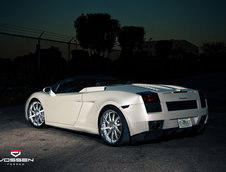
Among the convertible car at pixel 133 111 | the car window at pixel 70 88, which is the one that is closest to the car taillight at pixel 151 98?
the convertible car at pixel 133 111

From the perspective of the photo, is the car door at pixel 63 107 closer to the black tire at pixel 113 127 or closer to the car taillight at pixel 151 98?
the black tire at pixel 113 127

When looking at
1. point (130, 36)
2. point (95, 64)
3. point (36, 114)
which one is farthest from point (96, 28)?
point (36, 114)

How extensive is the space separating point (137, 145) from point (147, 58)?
27915 mm

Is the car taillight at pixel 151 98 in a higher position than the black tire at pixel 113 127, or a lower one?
higher

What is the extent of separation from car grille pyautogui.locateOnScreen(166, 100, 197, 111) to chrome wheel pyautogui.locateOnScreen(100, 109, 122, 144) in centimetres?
88

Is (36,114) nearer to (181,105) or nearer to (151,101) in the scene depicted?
(151,101)

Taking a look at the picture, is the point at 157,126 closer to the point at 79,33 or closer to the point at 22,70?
the point at 22,70

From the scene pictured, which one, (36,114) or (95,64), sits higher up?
(95,64)

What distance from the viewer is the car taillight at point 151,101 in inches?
212

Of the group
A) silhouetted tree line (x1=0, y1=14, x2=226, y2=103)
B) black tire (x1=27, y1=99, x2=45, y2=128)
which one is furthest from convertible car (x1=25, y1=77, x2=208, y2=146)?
silhouetted tree line (x1=0, y1=14, x2=226, y2=103)

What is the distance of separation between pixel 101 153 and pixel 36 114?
2.96 metres

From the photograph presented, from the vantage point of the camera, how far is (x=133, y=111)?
17.7 feet

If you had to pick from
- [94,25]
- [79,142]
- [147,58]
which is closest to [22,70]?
[79,142]

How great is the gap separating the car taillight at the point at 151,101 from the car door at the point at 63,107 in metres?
1.57
